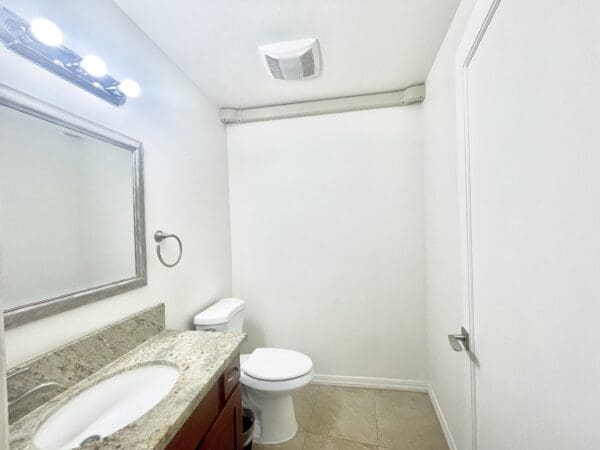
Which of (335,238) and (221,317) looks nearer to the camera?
(221,317)

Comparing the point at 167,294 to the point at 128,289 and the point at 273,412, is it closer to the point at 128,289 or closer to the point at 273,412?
the point at 128,289

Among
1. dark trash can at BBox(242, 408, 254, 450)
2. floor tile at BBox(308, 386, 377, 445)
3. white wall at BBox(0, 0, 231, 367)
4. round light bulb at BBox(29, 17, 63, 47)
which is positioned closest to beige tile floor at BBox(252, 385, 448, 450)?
floor tile at BBox(308, 386, 377, 445)

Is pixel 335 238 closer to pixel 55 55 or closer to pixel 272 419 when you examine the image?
pixel 272 419

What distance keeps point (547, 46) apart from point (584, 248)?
0.44 meters

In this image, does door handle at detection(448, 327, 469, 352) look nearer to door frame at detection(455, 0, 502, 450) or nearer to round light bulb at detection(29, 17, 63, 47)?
door frame at detection(455, 0, 502, 450)

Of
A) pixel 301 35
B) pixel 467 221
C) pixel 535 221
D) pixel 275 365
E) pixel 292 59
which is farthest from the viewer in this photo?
pixel 275 365

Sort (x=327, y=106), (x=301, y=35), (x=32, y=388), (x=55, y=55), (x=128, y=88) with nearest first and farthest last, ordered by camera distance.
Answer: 1. (x=32, y=388)
2. (x=55, y=55)
3. (x=128, y=88)
4. (x=301, y=35)
5. (x=327, y=106)

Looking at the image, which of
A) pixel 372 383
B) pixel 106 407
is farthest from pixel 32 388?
pixel 372 383

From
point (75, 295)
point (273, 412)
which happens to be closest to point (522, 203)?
point (75, 295)

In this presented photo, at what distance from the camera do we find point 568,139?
1.65ft

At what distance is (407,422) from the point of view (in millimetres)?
1712

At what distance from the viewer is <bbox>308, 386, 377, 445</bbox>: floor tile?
5.36 feet

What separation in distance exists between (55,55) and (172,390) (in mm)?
1208

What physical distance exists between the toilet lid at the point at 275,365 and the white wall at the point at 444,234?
32.7 inches
